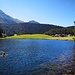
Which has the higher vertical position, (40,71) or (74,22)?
(74,22)

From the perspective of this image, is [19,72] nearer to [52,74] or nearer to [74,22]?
[52,74]

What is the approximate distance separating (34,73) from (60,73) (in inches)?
251

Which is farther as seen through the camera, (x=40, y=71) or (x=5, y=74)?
(x=40, y=71)

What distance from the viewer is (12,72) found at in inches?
1635

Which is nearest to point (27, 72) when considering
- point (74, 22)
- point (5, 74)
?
point (5, 74)

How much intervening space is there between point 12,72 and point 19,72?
1.71 meters

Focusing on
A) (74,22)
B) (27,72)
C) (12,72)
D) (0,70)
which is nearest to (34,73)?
(27,72)

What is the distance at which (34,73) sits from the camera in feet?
134

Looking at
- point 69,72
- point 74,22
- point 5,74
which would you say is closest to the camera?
point 5,74

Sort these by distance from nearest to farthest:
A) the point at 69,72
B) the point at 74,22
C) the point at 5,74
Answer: the point at 5,74
the point at 69,72
the point at 74,22

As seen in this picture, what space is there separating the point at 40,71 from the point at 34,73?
2595 millimetres

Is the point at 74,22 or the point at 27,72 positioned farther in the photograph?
the point at 74,22

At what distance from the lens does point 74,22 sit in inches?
5719

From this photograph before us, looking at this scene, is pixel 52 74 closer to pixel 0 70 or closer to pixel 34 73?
pixel 34 73
